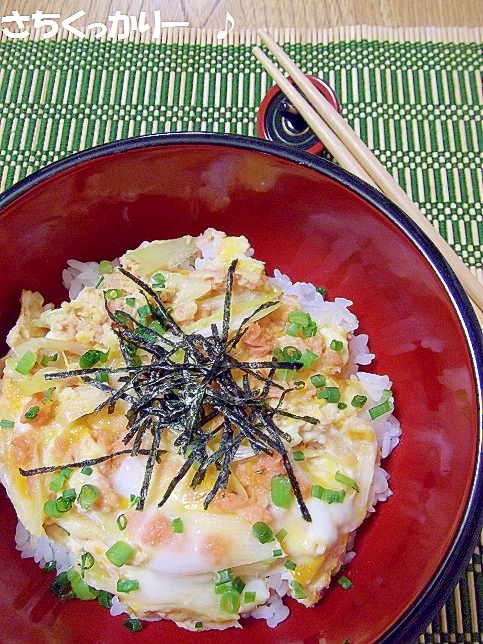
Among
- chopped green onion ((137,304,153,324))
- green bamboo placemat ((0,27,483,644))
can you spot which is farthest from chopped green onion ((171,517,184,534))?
green bamboo placemat ((0,27,483,644))

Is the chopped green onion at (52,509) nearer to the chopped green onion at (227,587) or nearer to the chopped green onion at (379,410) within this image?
the chopped green onion at (227,587)

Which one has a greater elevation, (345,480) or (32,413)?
(32,413)

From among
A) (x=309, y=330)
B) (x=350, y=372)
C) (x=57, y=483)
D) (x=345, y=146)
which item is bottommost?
(x=57, y=483)

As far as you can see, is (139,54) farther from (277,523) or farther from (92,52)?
(277,523)

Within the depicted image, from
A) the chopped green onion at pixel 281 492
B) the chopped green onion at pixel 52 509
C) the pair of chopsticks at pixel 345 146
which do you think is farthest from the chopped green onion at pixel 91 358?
the pair of chopsticks at pixel 345 146

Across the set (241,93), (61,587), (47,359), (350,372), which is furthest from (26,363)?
(241,93)

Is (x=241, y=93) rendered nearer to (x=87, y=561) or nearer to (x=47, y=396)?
(x=47, y=396)

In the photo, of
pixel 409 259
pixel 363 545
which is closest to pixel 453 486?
pixel 363 545
